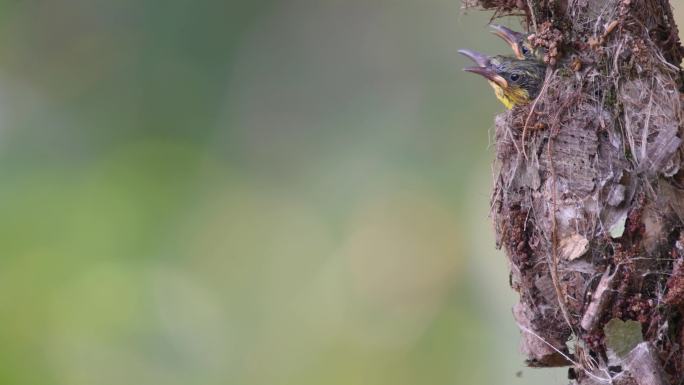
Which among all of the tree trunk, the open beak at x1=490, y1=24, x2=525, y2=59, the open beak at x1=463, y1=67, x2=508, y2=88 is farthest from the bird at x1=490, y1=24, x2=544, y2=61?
the tree trunk

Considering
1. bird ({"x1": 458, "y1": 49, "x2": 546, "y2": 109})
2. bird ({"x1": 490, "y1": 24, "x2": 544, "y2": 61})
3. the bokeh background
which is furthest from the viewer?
the bokeh background

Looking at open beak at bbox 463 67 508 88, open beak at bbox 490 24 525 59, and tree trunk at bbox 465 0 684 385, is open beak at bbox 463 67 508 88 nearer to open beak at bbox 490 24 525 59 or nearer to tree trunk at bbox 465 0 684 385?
open beak at bbox 490 24 525 59

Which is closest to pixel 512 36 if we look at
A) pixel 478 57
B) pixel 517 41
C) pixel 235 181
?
pixel 517 41

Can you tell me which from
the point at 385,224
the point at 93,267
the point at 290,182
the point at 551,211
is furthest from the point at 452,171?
the point at 551,211

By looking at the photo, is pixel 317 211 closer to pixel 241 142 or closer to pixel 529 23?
pixel 241 142

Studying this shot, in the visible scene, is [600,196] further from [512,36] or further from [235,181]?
[235,181]
